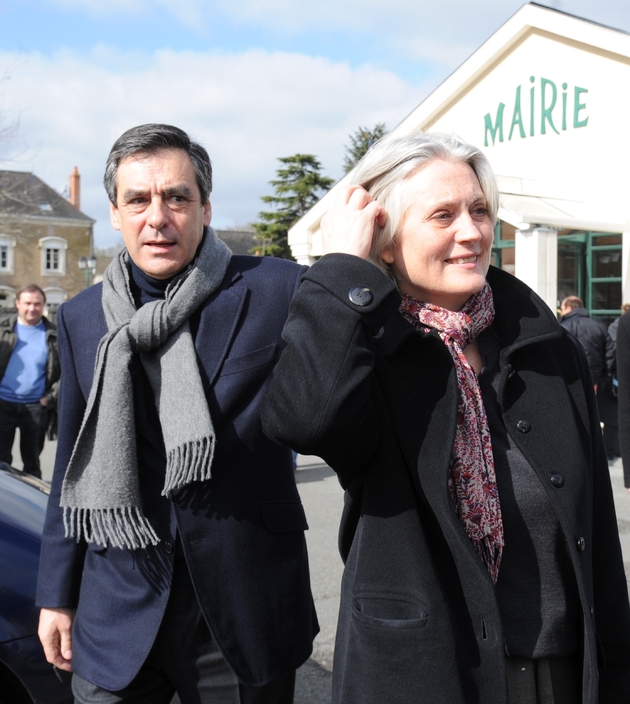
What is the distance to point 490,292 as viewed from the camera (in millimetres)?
1923

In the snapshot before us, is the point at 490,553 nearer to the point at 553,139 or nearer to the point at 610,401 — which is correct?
the point at 610,401

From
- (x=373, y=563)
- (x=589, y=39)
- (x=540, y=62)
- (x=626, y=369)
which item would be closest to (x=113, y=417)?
(x=373, y=563)

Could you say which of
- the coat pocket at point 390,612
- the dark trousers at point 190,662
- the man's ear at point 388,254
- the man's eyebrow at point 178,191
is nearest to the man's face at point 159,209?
the man's eyebrow at point 178,191

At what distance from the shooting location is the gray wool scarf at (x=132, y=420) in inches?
78.5

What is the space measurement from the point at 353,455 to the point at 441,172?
26.8 inches

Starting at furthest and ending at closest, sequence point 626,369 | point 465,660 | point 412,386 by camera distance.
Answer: point 626,369, point 412,386, point 465,660

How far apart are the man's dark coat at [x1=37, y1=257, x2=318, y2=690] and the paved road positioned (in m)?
1.71

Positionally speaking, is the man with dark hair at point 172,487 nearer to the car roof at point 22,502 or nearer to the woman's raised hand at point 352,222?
the woman's raised hand at point 352,222

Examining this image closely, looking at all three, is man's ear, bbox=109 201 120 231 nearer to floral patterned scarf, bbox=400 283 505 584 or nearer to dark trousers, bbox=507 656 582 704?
floral patterned scarf, bbox=400 283 505 584

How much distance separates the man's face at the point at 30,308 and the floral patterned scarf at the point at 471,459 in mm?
6108

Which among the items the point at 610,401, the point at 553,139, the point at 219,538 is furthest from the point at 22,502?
the point at 553,139

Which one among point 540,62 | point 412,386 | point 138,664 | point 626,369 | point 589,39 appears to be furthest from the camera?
point 540,62

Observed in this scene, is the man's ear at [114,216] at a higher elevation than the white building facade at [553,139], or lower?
lower

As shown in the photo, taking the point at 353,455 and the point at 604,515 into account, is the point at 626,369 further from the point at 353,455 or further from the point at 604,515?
the point at 353,455
